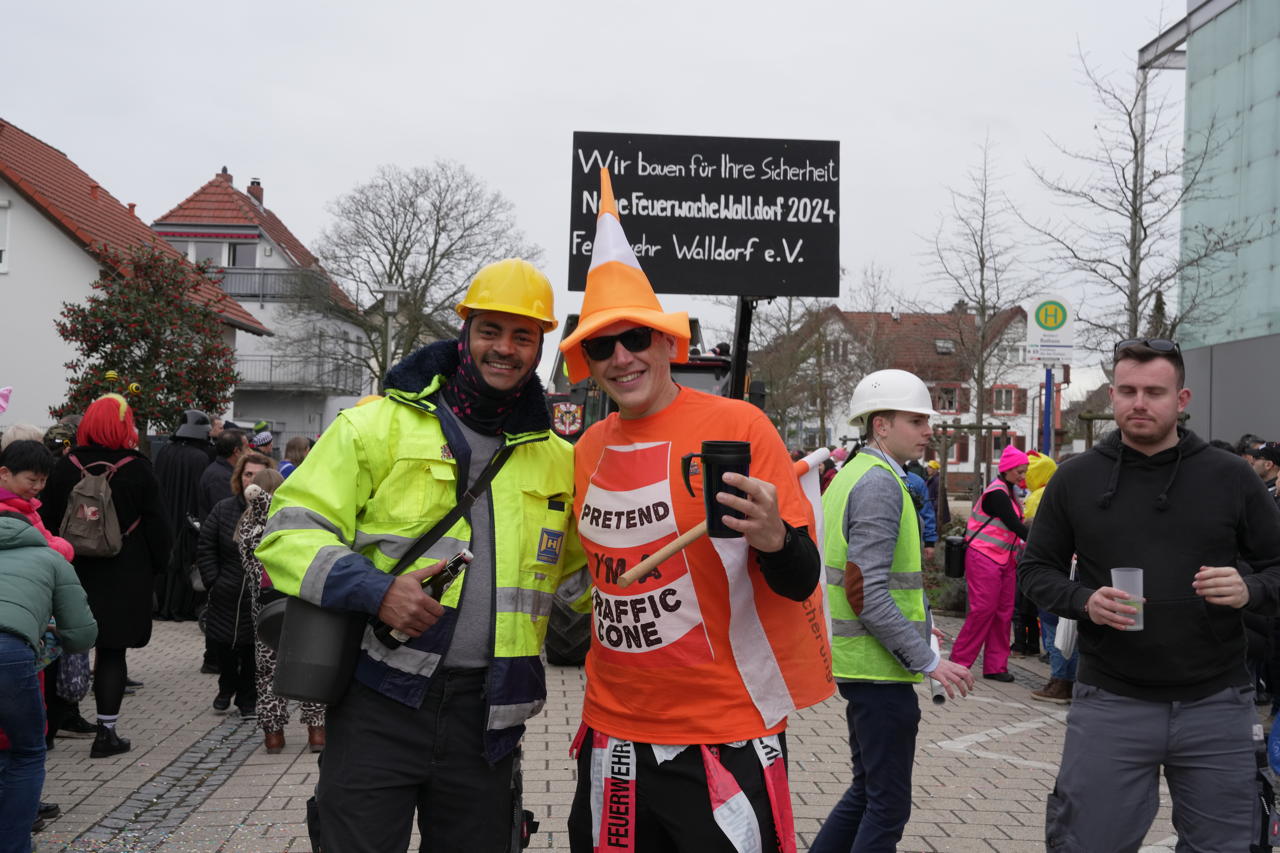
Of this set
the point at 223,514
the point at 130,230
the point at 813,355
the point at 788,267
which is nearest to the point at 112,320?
the point at 223,514

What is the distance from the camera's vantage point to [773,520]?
2410mm

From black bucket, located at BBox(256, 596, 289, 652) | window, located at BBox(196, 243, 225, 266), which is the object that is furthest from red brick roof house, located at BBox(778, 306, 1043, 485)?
window, located at BBox(196, 243, 225, 266)

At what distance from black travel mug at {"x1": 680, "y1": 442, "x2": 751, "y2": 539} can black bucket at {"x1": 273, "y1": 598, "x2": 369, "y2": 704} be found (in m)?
0.94

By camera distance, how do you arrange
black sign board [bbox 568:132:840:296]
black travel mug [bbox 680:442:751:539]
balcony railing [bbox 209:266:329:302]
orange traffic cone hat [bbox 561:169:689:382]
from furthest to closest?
balcony railing [bbox 209:266:329:302] < black sign board [bbox 568:132:840:296] < orange traffic cone hat [bbox 561:169:689:382] < black travel mug [bbox 680:442:751:539]

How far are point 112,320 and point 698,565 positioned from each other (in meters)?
15.2

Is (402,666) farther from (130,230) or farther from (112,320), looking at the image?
(130,230)

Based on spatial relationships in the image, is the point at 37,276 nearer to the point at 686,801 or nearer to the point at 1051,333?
the point at 1051,333

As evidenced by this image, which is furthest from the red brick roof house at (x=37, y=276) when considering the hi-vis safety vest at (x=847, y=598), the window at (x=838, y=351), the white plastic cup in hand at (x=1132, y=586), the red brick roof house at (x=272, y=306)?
the white plastic cup in hand at (x=1132, y=586)

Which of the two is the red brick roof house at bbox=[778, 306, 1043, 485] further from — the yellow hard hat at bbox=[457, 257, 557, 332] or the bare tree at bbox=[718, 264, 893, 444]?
the yellow hard hat at bbox=[457, 257, 557, 332]

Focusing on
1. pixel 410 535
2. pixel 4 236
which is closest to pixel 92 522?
pixel 410 535

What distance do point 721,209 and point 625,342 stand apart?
4.85 m

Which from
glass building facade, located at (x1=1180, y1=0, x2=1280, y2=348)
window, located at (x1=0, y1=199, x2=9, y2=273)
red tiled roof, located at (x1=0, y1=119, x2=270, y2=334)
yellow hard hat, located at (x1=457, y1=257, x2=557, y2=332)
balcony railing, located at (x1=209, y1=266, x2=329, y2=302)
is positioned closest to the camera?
yellow hard hat, located at (x1=457, y1=257, x2=557, y2=332)

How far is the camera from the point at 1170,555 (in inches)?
133

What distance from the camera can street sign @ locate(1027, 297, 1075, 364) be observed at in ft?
31.0
